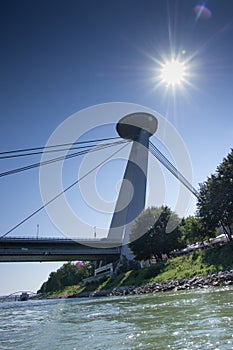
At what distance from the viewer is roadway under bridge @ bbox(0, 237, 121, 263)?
58.7 metres

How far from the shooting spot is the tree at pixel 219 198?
3162cm

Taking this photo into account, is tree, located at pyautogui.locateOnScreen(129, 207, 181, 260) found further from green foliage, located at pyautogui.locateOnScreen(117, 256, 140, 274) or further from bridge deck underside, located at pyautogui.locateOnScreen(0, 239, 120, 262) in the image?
bridge deck underside, located at pyautogui.locateOnScreen(0, 239, 120, 262)

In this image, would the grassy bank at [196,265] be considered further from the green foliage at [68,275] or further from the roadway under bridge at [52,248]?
the green foliage at [68,275]

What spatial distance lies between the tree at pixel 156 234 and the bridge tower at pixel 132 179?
720 centimetres

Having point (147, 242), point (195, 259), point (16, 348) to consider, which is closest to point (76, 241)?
point (147, 242)

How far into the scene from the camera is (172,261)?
1599 inches

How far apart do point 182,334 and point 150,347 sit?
1.04 meters

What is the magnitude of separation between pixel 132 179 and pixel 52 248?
2217 cm

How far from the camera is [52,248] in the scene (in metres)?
62.8

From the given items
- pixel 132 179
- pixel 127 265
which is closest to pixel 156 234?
pixel 127 265

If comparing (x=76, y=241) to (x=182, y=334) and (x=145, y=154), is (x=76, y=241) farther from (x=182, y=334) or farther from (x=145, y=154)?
(x=182, y=334)

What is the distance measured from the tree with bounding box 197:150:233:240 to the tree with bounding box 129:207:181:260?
13.1 meters

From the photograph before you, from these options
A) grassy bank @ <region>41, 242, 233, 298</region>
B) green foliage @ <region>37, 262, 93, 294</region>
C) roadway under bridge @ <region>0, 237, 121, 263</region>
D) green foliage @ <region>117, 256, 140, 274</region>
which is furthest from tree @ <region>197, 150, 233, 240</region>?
green foliage @ <region>37, 262, 93, 294</region>

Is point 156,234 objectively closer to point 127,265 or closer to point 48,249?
point 127,265
